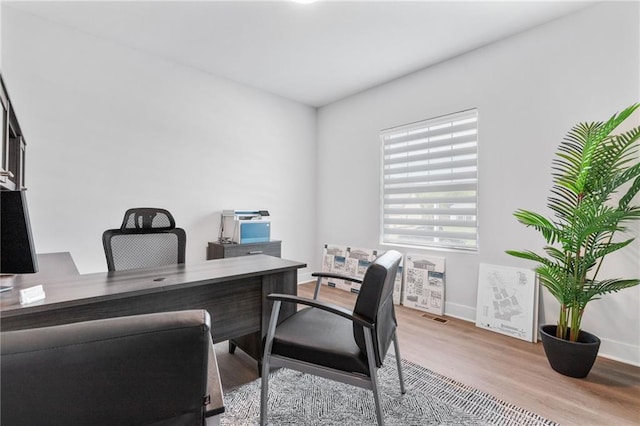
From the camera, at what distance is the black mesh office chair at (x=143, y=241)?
2068mm

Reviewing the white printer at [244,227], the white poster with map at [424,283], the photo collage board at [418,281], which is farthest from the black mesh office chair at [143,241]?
the white poster with map at [424,283]

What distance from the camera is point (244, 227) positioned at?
3555 millimetres

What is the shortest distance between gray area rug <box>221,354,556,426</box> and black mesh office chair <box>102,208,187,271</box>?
3.60 ft

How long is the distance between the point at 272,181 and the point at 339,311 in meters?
3.09

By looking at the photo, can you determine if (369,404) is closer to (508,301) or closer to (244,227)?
(508,301)

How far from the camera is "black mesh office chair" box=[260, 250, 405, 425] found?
1350mm

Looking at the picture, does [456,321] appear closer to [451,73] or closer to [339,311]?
[339,311]

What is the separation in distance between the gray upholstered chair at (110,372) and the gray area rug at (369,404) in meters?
1.19

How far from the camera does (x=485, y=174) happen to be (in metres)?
2.98

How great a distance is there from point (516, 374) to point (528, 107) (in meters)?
2.24

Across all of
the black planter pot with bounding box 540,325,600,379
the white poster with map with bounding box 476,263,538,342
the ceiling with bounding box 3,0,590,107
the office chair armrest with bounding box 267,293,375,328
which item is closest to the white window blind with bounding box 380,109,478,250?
the white poster with map with bounding box 476,263,538,342

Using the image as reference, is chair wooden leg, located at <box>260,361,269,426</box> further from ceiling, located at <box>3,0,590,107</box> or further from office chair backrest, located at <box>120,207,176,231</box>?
ceiling, located at <box>3,0,590,107</box>

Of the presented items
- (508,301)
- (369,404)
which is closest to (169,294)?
(369,404)

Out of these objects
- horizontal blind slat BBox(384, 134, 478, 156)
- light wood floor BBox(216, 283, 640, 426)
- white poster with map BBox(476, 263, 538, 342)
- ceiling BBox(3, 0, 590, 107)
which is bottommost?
light wood floor BBox(216, 283, 640, 426)
